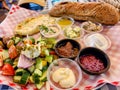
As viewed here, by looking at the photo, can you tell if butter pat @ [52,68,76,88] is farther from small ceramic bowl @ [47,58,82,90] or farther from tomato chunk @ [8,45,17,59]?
tomato chunk @ [8,45,17,59]

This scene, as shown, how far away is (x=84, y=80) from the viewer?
89 centimetres

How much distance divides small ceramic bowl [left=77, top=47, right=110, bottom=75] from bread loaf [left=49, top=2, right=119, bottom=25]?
1.08 ft

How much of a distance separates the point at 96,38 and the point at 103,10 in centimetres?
24

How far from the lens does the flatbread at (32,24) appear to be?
1.17 meters

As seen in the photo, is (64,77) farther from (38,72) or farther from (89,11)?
(89,11)

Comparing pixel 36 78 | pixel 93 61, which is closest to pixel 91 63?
pixel 93 61

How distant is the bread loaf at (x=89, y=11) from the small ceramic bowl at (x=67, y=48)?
0.29 m

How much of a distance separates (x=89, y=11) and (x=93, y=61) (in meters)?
0.45

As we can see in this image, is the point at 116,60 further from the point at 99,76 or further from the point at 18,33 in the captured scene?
the point at 18,33

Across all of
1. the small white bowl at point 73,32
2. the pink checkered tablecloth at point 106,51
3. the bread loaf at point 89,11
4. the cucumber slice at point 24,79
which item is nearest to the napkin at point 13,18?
the pink checkered tablecloth at point 106,51

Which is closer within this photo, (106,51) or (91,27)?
(106,51)

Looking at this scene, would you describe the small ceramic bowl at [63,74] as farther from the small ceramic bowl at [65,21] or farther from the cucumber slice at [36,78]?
the small ceramic bowl at [65,21]

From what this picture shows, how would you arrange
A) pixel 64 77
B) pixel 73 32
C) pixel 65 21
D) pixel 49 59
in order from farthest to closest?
pixel 65 21, pixel 73 32, pixel 49 59, pixel 64 77

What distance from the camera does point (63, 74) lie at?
0.83 m
